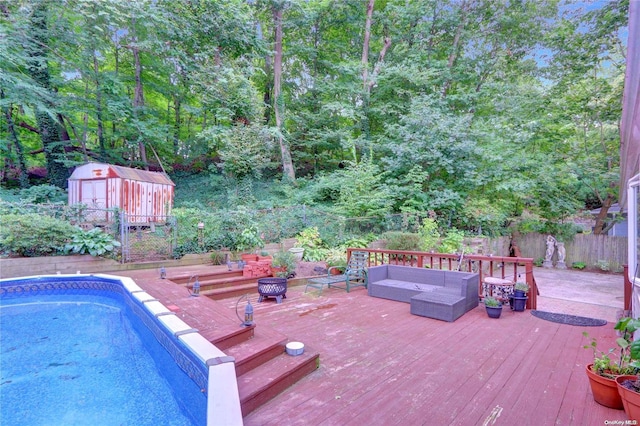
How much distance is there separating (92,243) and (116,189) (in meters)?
4.67

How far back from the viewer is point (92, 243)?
693cm

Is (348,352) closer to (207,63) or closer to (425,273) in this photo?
(425,273)

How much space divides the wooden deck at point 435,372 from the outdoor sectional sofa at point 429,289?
0.18m

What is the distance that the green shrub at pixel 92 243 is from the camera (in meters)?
6.82

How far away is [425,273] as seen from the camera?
5.69 m

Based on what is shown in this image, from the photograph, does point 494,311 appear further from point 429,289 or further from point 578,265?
point 578,265

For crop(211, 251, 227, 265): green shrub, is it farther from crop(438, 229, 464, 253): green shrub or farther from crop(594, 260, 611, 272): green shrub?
crop(594, 260, 611, 272): green shrub

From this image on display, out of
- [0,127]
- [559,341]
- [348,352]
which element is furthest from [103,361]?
[0,127]

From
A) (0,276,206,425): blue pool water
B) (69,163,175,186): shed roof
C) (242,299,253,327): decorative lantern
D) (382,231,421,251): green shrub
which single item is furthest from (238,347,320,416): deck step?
(69,163,175,186): shed roof

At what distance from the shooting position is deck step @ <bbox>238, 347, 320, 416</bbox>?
2424 mm

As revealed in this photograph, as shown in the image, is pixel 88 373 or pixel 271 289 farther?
pixel 271 289

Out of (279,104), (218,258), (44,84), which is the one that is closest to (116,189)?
(44,84)

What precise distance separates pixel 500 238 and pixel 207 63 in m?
14.0

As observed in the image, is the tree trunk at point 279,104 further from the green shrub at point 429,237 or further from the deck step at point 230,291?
the deck step at point 230,291
